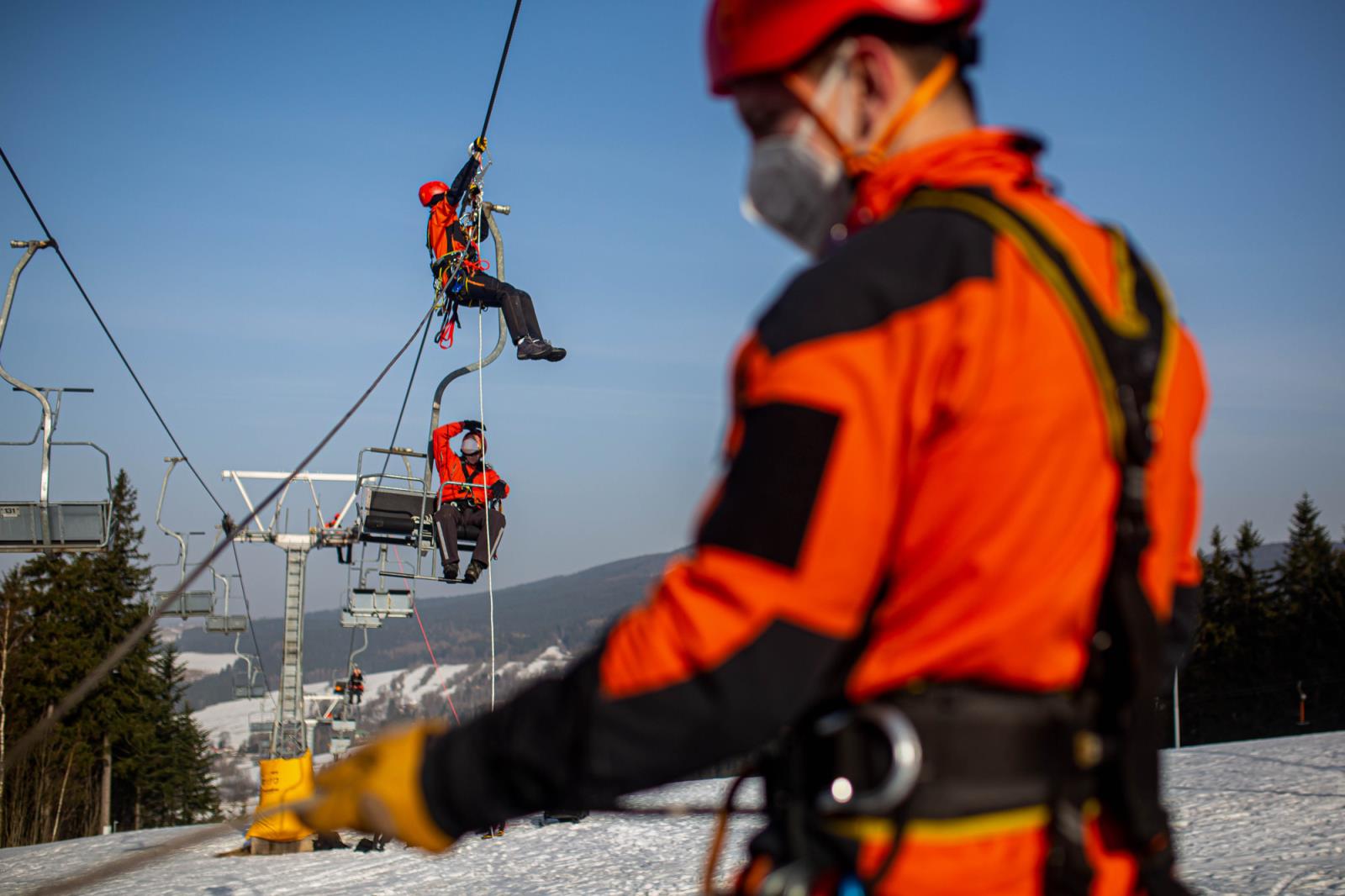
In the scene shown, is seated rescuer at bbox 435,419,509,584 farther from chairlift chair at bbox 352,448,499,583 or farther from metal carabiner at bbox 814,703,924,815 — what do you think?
metal carabiner at bbox 814,703,924,815

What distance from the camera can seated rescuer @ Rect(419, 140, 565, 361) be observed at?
11.9 m

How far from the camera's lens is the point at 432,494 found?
16.3m

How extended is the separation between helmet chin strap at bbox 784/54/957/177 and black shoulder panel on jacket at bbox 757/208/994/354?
149 millimetres

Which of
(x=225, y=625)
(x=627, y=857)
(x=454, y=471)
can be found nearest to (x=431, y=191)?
(x=454, y=471)

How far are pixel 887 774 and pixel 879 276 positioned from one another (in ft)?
1.61

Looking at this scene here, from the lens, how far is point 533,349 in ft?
42.5

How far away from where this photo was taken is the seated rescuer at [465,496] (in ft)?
51.6

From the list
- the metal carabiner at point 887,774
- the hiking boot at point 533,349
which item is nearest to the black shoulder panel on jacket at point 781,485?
the metal carabiner at point 887,774

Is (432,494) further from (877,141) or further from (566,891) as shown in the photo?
(877,141)

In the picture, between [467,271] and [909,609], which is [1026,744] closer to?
[909,609]

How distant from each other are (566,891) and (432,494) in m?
8.30

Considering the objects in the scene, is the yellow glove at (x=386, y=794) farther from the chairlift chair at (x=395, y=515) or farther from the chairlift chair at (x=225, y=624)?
the chairlift chair at (x=225, y=624)

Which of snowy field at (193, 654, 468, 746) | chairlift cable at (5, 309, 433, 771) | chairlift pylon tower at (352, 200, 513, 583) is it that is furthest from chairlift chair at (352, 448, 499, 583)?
snowy field at (193, 654, 468, 746)

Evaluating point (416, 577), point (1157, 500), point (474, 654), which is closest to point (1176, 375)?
point (1157, 500)
